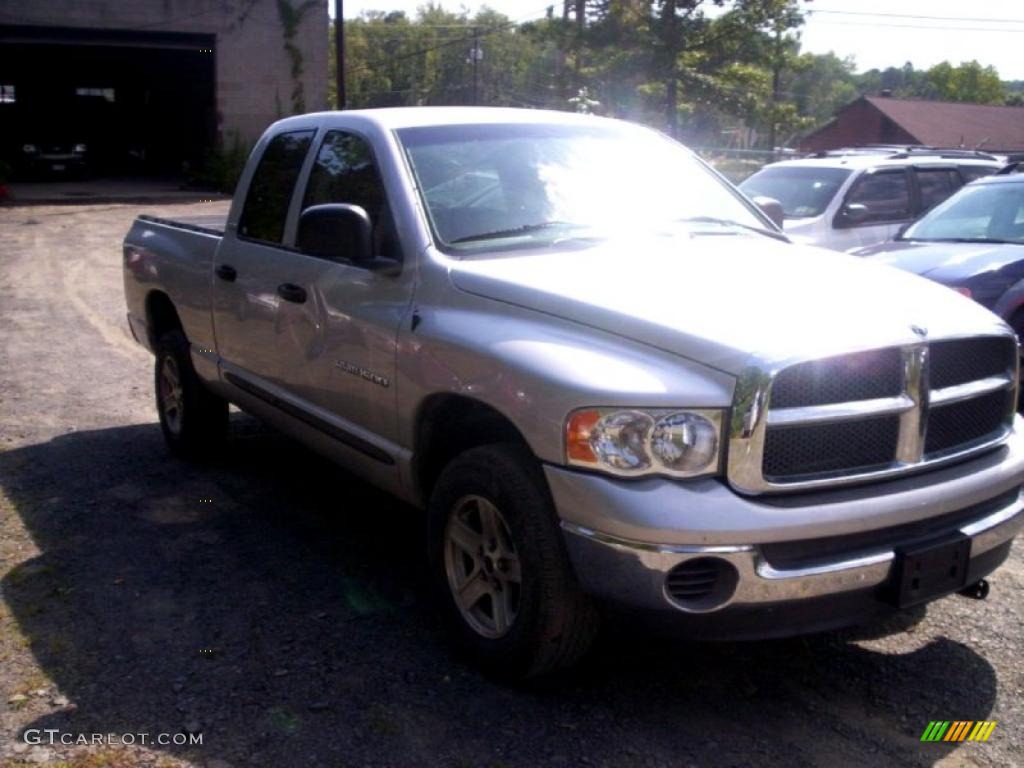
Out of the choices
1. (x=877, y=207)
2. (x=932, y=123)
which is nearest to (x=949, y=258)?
(x=877, y=207)

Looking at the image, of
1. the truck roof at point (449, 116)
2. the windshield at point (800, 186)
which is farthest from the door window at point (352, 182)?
the windshield at point (800, 186)

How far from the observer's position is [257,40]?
31.6 meters

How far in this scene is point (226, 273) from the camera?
19.3ft

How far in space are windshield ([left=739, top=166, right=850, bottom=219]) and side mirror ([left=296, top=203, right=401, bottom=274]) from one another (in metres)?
7.62

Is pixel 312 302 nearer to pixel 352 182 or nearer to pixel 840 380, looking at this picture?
pixel 352 182

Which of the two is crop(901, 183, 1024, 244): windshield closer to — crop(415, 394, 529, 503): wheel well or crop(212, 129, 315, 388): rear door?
crop(212, 129, 315, 388): rear door

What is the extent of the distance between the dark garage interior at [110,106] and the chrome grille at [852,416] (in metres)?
30.2

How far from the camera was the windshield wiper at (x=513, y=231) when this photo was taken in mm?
4582

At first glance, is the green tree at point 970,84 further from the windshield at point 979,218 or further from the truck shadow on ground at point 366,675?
the truck shadow on ground at point 366,675

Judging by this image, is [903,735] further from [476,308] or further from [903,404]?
[476,308]

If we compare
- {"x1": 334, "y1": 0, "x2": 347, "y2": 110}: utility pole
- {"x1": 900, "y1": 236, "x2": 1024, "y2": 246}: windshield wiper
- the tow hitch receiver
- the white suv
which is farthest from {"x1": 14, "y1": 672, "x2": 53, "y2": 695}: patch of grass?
{"x1": 334, "y1": 0, "x2": 347, "y2": 110}: utility pole

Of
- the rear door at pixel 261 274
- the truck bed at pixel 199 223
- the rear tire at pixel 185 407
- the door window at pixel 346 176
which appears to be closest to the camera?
the door window at pixel 346 176

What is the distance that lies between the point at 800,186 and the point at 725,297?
28.0ft

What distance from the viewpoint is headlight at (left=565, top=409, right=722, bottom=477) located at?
134 inches
